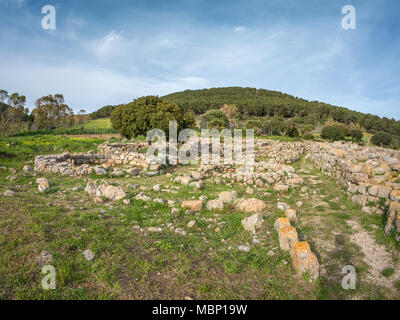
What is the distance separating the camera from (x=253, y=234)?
514 centimetres

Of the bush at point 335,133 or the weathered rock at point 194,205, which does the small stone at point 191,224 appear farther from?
the bush at point 335,133

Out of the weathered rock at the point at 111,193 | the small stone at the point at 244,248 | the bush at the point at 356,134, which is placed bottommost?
the small stone at the point at 244,248

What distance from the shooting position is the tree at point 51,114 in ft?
158

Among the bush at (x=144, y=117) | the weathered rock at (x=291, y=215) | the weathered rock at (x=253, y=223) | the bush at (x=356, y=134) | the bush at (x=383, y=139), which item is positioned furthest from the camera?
the bush at (x=356, y=134)

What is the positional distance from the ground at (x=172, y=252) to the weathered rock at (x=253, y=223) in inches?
6.6

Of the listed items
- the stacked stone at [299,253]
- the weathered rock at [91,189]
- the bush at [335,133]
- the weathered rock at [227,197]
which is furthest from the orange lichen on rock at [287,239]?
the bush at [335,133]

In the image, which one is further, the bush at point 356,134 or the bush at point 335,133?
the bush at point 356,134

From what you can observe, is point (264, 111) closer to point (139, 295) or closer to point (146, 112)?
point (146, 112)

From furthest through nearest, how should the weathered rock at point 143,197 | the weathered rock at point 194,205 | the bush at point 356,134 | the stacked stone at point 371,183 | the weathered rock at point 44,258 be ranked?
the bush at point 356,134 < the weathered rock at point 143,197 < the weathered rock at point 194,205 < the stacked stone at point 371,183 < the weathered rock at point 44,258

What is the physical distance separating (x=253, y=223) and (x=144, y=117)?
18898 millimetres

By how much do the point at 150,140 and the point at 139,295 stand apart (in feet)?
64.1

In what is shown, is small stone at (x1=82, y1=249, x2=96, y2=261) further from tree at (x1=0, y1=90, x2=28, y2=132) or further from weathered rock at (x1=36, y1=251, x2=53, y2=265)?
tree at (x1=0, y1=90, x2=28, y2=132)

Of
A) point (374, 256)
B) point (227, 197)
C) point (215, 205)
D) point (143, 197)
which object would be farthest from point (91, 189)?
point (374, 256)

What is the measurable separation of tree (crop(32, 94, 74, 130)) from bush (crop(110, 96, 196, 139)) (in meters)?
36.2
